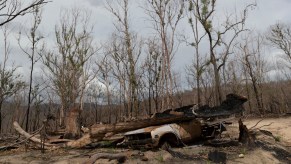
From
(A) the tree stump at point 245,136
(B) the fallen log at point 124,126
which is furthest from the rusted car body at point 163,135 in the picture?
(A) the tree stump at point 245,136

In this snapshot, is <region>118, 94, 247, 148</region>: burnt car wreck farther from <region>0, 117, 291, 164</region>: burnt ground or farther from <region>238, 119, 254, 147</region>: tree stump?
<region>238, 119, 254, 147</region>: tree stump

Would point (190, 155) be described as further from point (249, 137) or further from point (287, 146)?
point (287, 146)

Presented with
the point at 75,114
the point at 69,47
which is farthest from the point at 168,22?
the point at 75,114

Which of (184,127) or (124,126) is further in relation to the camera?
(184,127)

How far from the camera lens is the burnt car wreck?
11.5 m

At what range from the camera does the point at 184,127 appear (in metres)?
12.4

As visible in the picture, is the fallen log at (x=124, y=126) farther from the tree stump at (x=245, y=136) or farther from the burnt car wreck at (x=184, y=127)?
the tree stump at (x=245, y=136)

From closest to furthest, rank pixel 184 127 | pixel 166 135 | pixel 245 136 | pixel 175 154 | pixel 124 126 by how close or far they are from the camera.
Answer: pixel 175 154
pixel 166 135
pixel 124 126
pixel 184 127
pixel 245 136

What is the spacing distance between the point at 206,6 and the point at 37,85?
80.4ft

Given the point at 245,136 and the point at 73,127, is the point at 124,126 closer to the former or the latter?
the point at 73,127

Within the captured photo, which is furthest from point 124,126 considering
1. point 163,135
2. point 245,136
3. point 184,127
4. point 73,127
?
point 245,136

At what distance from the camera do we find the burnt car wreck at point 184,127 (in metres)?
11.5

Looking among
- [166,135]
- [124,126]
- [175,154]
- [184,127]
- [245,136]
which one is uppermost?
[124,126]

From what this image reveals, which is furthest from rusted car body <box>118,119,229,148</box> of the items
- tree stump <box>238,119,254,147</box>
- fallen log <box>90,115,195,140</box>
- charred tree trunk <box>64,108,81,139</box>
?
charred tree trunk <box>64,108,81,139</box>
